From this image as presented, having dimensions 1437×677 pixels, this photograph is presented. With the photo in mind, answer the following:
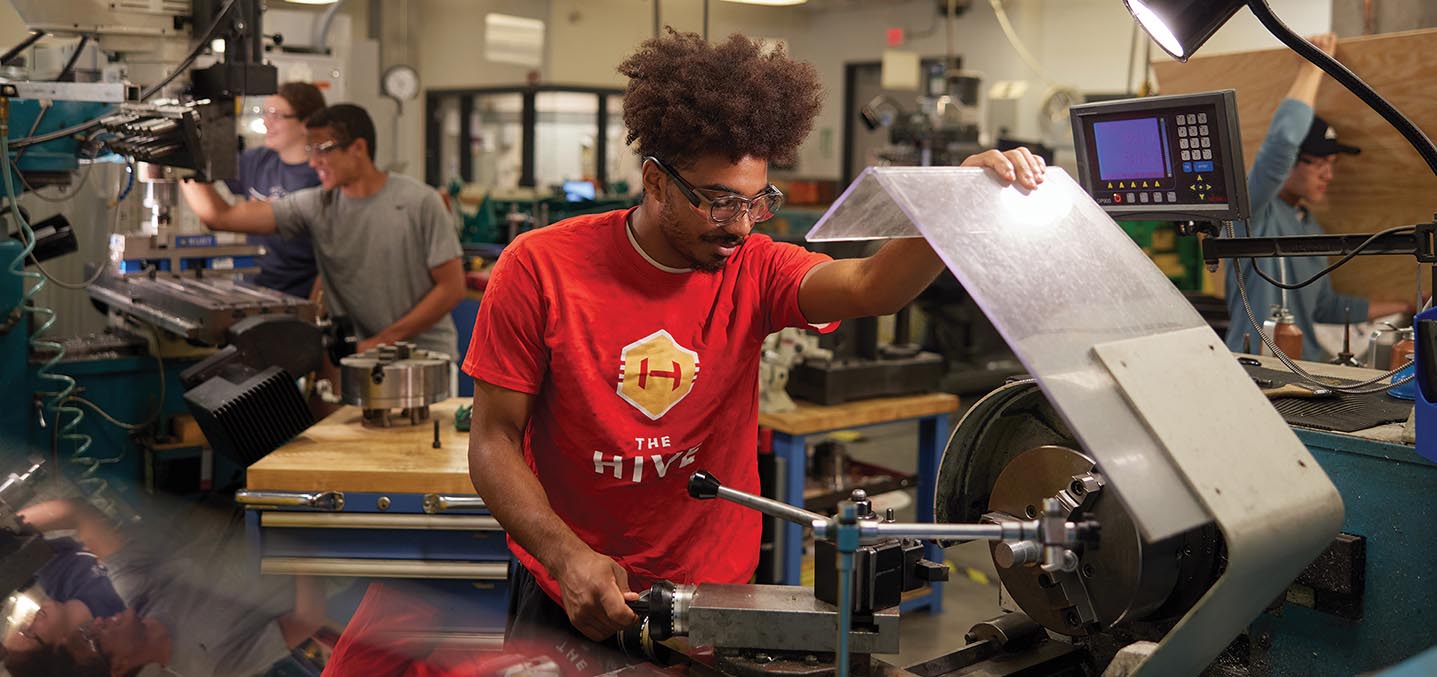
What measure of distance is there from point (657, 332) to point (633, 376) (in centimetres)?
7

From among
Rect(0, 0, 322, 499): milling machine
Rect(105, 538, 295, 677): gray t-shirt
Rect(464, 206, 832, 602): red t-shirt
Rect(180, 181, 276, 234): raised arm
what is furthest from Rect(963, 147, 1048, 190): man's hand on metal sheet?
Rect(180, 181, 276, 234): raised arm

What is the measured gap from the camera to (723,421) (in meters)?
1.55

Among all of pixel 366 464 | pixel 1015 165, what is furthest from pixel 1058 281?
pixel 366 464

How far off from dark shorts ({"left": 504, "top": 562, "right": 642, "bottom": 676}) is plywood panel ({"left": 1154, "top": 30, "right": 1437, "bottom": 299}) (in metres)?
1.70

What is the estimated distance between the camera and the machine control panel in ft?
4.26

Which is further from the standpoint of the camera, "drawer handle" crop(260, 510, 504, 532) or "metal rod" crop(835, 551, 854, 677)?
"drawer handle" crop(260, 510, 504, 532)

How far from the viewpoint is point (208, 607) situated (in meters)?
2.15

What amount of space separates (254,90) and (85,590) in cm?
111

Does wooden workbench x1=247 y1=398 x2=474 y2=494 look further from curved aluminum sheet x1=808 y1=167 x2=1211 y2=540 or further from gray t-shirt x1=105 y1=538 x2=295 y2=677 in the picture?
curved aluminum sheet x1=808 y1=167 x2=1211 y2=540

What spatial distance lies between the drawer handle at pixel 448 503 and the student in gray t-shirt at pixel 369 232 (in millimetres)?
1179

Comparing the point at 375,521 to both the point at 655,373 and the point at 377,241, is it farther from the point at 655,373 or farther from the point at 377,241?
the point at 377,241

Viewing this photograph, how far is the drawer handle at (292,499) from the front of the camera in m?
2.03

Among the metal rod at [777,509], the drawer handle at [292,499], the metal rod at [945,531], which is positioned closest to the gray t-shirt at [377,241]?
the drawer handle at [292,499]

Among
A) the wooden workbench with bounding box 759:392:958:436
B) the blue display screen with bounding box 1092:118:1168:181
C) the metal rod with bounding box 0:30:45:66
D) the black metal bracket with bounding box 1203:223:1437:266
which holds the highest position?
the metal rod with bounding box 0:30:45:66
